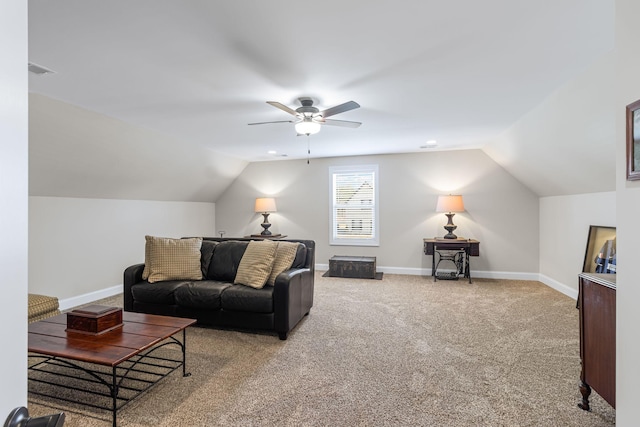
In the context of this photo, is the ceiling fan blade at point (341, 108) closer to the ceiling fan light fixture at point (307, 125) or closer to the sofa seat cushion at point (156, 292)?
the ceiling fan light fixture at point (307, 125)

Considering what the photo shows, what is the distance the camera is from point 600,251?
3.90 m

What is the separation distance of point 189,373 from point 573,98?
388cm

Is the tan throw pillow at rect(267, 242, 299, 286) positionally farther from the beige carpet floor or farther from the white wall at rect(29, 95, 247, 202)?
the white wall at rect(29, 95, 247, 202)

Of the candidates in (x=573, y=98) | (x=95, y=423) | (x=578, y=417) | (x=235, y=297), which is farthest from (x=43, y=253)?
(x=573, y=98)

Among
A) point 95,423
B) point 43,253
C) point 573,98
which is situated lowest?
point 95,423

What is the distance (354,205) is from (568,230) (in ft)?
11.2

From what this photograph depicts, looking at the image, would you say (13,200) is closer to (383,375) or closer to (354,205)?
(383,375)

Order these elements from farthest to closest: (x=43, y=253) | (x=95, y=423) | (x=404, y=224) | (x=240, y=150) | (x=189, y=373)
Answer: (x=404, y=224)
(x=240, y=150)
(x=43, y=253)
(x=189, y=373)
(x=95, y=423)

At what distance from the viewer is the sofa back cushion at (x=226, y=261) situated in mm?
3744

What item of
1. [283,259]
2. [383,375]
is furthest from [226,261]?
[383,375]

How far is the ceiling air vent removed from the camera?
239 centimetres

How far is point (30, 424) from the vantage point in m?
0.51

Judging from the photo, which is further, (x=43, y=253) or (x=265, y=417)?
(x=43, y=253)

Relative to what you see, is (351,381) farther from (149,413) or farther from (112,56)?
(112,56)
